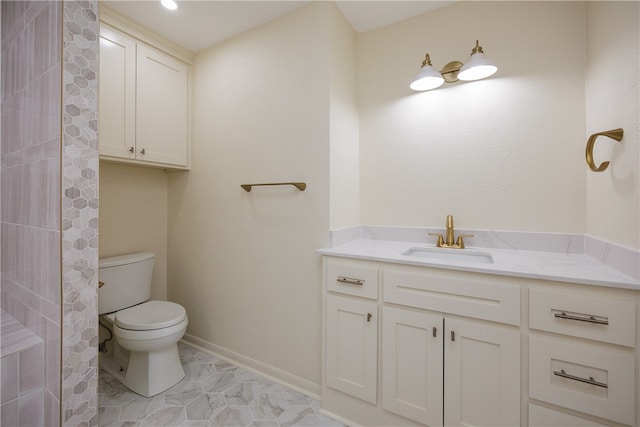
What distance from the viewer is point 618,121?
1.09 m

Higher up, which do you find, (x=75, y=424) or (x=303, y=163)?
(x=303, y=163)

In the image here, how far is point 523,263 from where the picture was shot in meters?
1.18

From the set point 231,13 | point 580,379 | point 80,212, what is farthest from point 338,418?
point 231,13

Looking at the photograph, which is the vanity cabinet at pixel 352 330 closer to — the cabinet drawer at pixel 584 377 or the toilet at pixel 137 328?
the cabinet drawer at pixel 584 377

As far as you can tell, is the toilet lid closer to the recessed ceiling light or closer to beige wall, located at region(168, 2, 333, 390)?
beige wall, located at region(168, 2, 333, 390)

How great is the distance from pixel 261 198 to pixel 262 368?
119cm

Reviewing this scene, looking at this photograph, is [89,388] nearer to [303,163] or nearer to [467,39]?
[303,163]

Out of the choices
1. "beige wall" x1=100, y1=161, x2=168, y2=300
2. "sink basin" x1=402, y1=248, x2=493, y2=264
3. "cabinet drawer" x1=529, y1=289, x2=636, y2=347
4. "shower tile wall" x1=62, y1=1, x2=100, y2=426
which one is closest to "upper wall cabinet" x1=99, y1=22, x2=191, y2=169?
"beige wall" x1=100, y1=161, x2=168, y2=300

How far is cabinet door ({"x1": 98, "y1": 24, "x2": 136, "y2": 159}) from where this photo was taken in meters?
1.67

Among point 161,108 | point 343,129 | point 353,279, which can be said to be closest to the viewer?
point 353,279

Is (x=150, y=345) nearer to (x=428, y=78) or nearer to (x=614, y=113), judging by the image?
(x=428, y=78)

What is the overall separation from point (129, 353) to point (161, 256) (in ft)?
2.60

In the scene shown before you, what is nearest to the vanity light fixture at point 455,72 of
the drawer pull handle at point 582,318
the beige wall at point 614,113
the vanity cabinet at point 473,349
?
the beige wall at point 614,113

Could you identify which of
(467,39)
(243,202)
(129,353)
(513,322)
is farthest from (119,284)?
(467,39)
